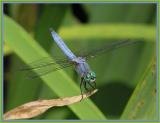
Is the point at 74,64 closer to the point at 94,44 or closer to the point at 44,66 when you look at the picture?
the point at 44,66

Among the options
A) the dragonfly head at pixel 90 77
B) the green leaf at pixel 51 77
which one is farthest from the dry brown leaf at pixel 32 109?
the dragonfly head at pixel 90 77

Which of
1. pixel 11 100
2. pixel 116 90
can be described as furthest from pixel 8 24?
pixel 116 90

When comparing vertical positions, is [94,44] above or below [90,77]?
below

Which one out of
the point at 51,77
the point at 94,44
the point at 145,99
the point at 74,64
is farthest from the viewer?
the point at 94,44

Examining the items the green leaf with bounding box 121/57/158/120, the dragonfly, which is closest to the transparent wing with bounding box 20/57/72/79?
the dragonfly

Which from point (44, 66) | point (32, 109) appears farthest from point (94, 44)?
point (32, 109)

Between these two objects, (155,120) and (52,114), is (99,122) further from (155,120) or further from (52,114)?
(52,114)

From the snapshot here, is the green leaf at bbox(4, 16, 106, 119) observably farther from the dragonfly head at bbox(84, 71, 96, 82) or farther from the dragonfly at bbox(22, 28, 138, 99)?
the dragonfly head at bbox(84, 71, 96, 82)

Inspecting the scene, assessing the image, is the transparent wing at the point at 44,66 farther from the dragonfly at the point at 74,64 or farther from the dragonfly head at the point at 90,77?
the dragonfly head at the point at 90,77
